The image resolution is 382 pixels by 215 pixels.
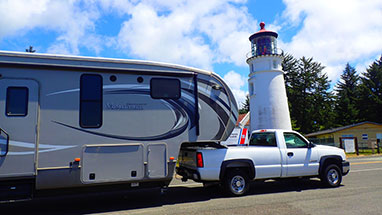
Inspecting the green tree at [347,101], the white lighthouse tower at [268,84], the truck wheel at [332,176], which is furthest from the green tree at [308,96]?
the truck wheel at [332,176]

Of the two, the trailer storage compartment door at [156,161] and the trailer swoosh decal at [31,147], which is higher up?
the trailer swoosh decal at [31,147]

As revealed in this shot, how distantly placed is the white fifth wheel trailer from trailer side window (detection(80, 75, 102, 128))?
2cm

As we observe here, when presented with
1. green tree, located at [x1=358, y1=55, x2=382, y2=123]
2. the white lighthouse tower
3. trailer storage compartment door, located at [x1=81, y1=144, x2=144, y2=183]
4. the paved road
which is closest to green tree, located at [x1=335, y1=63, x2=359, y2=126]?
green tree, located at [x1=358, y1=55, x2=382, y2=123]

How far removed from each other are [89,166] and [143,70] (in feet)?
8.20

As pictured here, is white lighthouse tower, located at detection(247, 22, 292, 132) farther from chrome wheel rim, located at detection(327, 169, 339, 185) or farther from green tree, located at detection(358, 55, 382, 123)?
green tree, located at detection(358, 55, 382, 123)

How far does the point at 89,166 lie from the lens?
19.2 feet

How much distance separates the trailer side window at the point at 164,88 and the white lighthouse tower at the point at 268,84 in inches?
715

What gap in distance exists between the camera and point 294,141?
26.6 feet

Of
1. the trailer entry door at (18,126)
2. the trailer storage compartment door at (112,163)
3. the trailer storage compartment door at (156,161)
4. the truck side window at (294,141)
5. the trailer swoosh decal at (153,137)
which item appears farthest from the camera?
the truck side window at (294,141)

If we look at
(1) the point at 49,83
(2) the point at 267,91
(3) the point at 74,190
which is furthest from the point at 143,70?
(2) the point at 267,91

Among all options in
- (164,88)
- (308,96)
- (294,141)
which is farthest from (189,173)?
(308,96)

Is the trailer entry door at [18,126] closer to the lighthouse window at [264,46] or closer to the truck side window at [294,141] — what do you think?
the truck side window at [294,141]

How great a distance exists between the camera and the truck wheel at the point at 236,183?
7.08m

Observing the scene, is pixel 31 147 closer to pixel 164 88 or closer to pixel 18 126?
pixel 18 126
